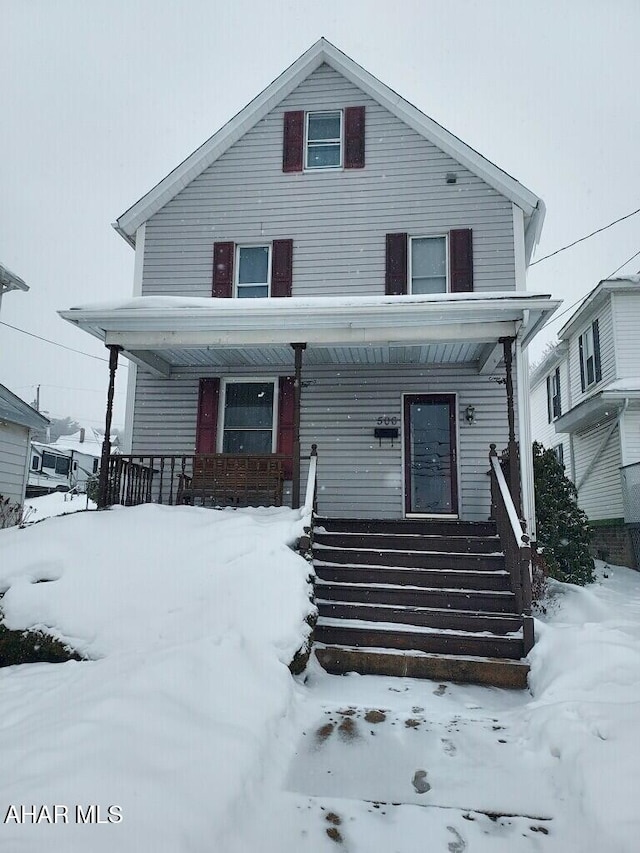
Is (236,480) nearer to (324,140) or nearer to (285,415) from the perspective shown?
(285,415)

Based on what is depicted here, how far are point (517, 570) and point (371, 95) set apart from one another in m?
8.55

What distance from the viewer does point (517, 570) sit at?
5668 mm

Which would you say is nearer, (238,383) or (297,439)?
(297,439)

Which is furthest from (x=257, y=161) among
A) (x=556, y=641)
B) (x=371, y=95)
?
(x=556, y=641)

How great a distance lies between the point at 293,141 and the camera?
9.90m

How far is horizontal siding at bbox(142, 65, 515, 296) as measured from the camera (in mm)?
9227

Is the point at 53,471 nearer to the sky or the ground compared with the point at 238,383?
nearer to the ground

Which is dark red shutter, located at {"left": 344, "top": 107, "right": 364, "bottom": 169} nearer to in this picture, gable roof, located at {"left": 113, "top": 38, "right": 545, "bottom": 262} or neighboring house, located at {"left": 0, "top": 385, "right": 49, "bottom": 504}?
gable roof, located at {"left": 113, "top": 38, "right": 545, "bottom": 262}

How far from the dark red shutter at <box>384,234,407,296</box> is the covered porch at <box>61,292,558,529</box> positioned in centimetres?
123

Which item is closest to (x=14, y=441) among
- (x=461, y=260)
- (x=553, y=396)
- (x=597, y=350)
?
(x=461, y=260)

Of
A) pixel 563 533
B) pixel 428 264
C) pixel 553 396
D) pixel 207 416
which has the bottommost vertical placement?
pixel 563 533

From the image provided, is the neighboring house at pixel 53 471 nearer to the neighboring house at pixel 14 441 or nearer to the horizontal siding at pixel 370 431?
the neighboring house at pixel 14 441

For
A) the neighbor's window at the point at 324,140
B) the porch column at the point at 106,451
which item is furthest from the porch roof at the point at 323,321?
the neighbor's window at the point at 324,140

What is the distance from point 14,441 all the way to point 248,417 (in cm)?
513
